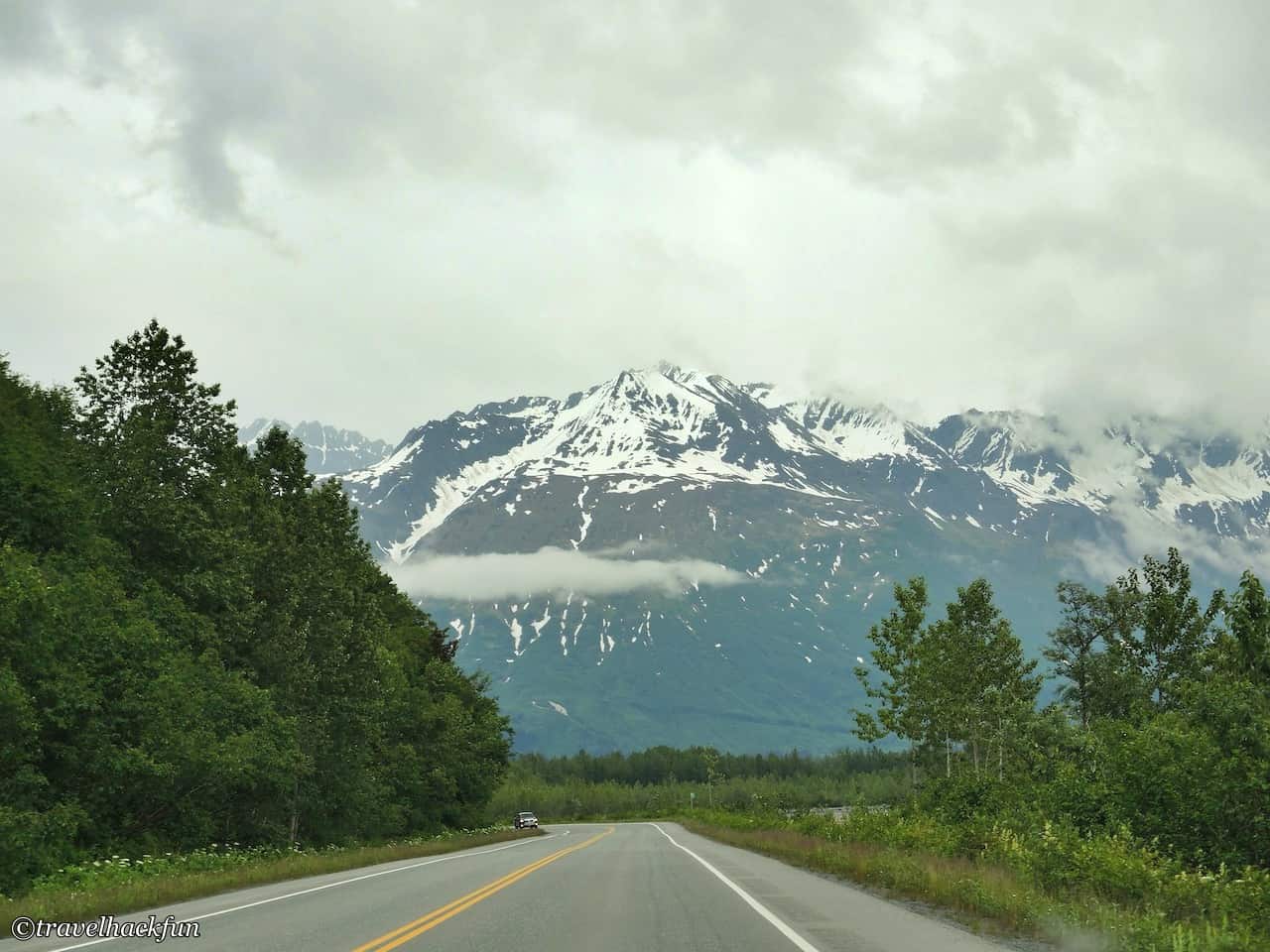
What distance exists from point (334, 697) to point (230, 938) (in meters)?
34.1

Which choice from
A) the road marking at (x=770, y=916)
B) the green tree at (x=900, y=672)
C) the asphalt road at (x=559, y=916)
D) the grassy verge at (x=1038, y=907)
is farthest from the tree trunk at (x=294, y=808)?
the grassy verge at (x=1038, y=907)

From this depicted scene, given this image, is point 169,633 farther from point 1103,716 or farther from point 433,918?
point 1103,716

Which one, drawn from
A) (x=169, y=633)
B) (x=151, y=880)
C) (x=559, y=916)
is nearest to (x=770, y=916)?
(x=559, y=916)

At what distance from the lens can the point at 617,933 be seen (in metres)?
15.3

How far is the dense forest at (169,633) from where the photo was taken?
2702 cm

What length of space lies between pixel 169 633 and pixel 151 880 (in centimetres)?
1369

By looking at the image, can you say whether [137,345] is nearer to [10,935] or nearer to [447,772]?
[10,935]

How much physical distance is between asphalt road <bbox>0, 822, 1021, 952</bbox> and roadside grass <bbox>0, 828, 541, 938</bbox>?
0.76 m

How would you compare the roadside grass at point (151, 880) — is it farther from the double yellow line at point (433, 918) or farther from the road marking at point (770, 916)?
the road marking at point (770, 916)

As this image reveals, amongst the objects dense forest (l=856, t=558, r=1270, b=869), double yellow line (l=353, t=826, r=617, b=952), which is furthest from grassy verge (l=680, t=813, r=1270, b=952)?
double yellow line (l=353, t=826, r=617, b=952)

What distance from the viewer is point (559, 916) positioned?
1756 cm

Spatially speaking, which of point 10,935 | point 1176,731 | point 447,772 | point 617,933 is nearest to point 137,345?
point 10,935

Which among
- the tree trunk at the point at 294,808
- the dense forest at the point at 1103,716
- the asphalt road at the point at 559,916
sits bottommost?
the tree trunk at the point at 294,808

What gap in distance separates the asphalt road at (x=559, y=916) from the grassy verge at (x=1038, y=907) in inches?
34.2
